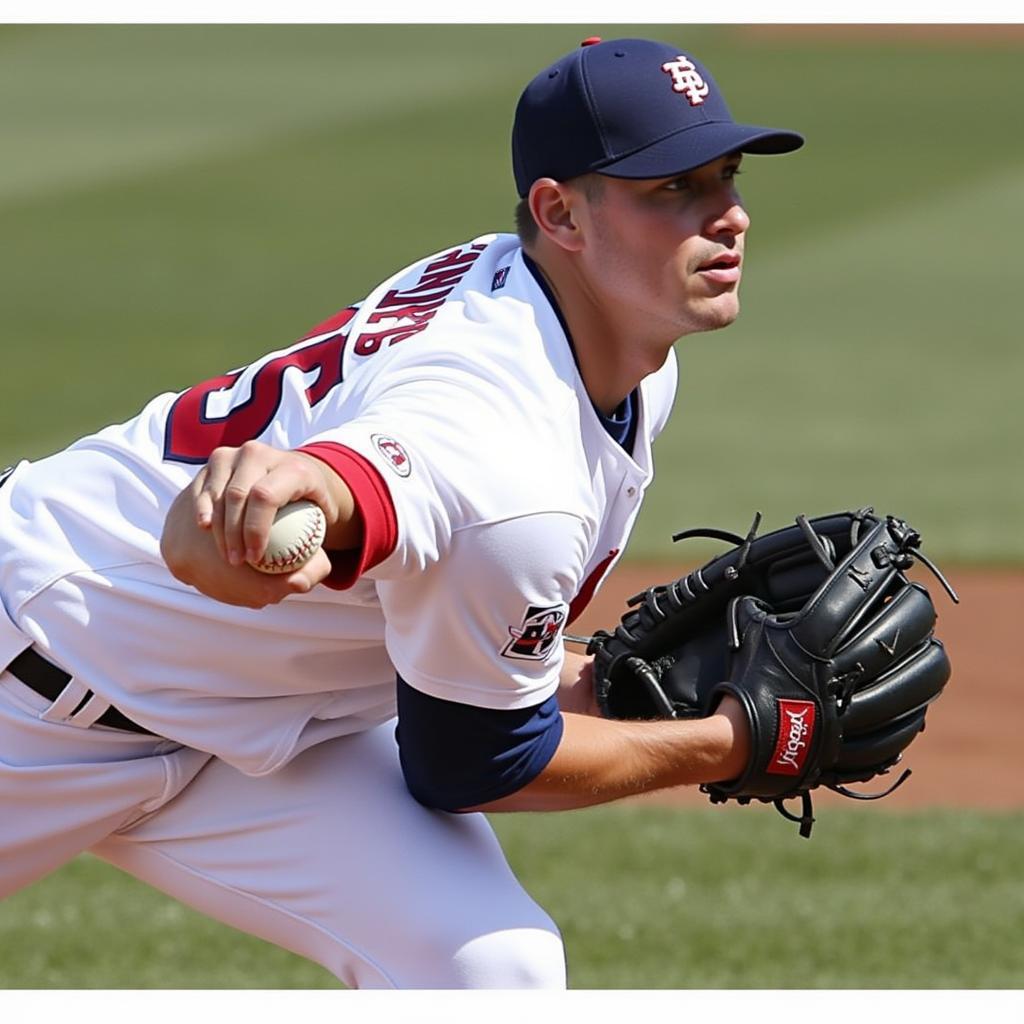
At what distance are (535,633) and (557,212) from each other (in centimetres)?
69

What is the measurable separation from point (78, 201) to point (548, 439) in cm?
1678

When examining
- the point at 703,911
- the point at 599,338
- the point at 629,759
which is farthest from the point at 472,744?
the point at 703,911

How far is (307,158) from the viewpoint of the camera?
67.3 ft

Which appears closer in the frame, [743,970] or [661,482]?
[743,970]

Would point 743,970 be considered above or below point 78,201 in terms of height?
above

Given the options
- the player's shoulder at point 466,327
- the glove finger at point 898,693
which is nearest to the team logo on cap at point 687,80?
the player's shoulder at point 466,327

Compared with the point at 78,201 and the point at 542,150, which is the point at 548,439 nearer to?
the point at 542,150

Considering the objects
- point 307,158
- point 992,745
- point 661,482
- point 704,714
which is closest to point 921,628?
point 704,714

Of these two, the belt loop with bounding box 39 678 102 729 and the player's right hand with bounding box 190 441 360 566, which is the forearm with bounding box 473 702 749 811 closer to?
the belt loop with bounding box 39 678 102 729

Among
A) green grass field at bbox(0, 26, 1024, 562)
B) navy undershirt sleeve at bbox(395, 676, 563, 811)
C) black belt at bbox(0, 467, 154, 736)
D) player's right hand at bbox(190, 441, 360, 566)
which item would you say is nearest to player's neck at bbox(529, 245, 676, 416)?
navy undershirt sleeve at bbox(395, 676, 563, 811)

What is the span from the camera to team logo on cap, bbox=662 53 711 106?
300cm

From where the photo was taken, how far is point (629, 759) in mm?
3170

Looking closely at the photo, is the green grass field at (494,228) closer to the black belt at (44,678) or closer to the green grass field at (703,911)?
the green grass field at (703,911)

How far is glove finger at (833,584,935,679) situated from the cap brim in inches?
35.8
